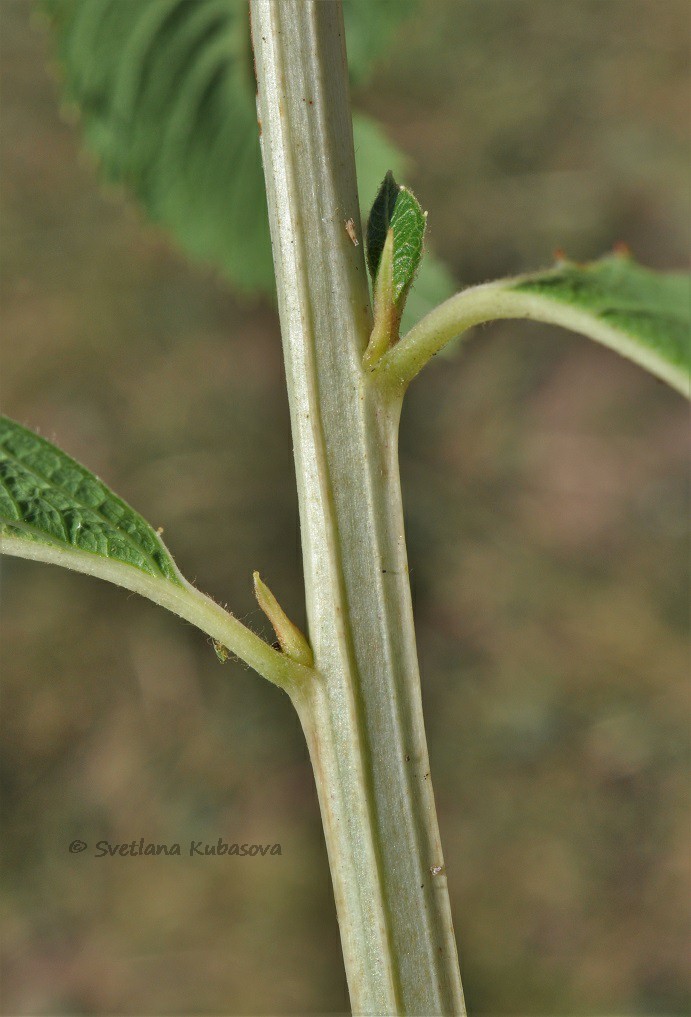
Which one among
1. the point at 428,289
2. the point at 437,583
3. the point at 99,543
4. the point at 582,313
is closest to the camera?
the point at 582,313

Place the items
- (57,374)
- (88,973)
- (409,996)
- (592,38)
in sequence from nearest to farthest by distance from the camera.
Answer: (409,996) → (88,973) → (57,374) → (592,38)

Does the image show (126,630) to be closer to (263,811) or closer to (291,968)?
(263,811)

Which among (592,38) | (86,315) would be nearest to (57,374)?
(86,315)

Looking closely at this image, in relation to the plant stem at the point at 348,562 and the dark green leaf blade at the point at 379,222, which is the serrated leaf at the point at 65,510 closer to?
the plant stem at the point at 348,562

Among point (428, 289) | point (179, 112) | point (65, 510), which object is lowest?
point (65, 510)

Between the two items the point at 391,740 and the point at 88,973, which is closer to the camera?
the point at 391,740

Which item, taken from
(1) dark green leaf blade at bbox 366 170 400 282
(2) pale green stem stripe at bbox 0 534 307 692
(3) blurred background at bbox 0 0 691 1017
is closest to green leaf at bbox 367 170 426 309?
(1) dark green leaf blade at bbox 366 170 400 282

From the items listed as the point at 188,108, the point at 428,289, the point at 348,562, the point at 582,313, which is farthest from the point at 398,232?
the point at 188,108

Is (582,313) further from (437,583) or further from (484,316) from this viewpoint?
(437,583)

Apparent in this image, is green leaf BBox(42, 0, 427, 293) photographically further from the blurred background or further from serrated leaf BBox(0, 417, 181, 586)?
the blurred background
